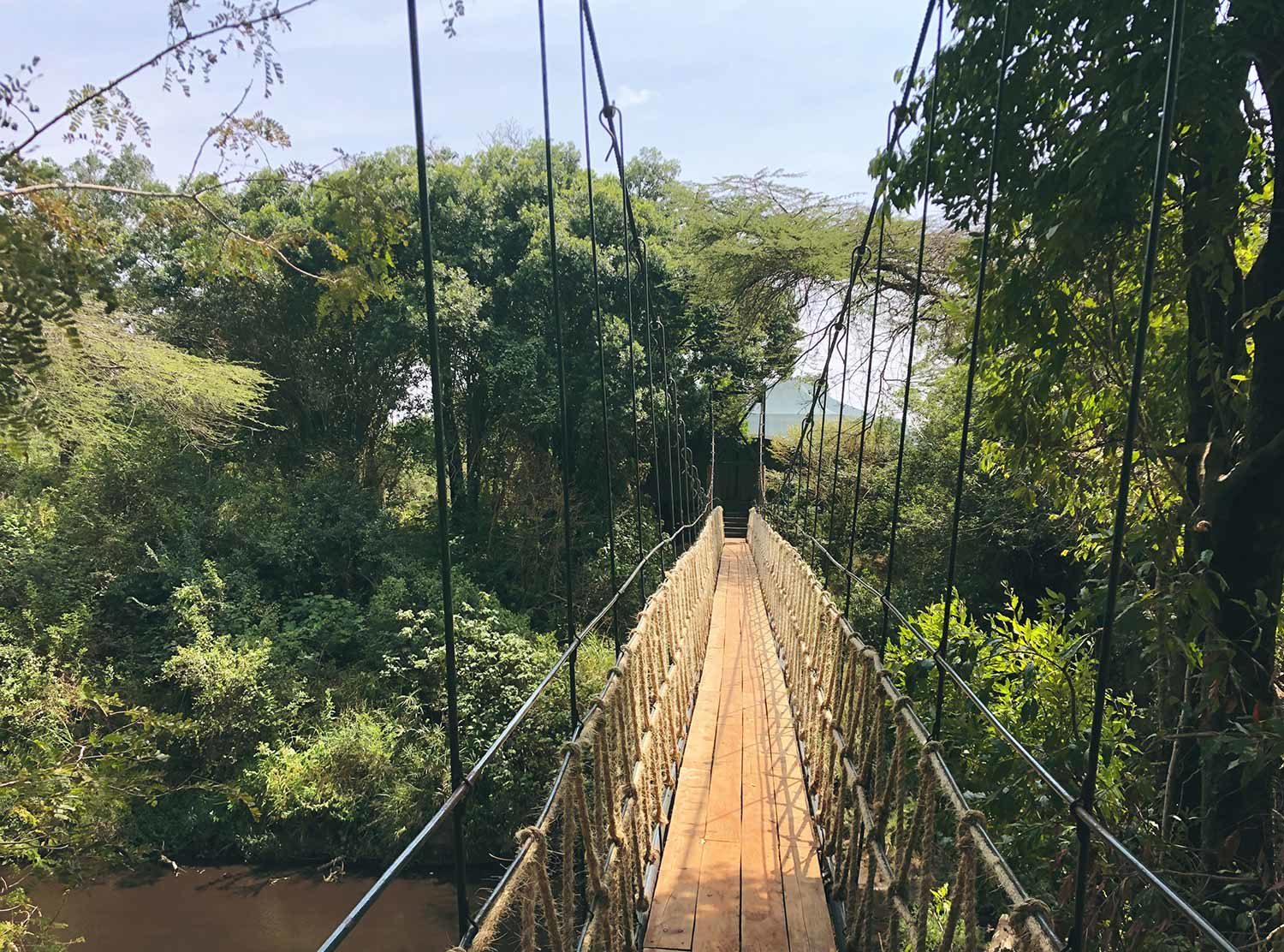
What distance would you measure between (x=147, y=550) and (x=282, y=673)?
210cm

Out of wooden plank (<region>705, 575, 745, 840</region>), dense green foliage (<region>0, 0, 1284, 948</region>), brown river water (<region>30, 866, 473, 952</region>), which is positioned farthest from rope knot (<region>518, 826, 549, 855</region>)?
brown river water (<region>30, 866, 473, 952</region>)

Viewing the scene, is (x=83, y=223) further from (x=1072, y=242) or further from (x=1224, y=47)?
(x=1224, y=47)

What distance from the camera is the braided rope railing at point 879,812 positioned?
885 millimetres

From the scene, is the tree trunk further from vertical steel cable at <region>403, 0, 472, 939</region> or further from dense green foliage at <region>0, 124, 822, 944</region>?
dense green foliage at <region>0, 124, 822, 944</region>

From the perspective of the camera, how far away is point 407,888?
18.9 feet

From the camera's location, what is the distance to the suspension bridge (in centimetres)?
83

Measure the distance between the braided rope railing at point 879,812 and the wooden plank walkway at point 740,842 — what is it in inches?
3.2

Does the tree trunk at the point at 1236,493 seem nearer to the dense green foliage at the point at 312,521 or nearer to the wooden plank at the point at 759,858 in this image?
the wooden plank at the point at 759,858

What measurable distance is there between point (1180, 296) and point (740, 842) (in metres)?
1.63

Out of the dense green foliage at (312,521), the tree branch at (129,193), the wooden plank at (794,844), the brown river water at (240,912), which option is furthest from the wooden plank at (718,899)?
the brown river water at (240,912)

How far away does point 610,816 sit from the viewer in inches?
50.9

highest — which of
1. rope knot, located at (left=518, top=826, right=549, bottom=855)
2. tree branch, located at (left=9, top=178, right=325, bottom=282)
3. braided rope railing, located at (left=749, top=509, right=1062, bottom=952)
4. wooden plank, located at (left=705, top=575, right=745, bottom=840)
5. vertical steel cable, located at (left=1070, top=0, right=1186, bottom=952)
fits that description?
tree branch, located at (left=9, top=178, right=325, bottom=282)

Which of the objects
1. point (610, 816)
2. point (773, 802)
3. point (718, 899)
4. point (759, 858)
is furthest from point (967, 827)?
point (773, 802)

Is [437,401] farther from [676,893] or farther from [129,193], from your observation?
[129,193]
